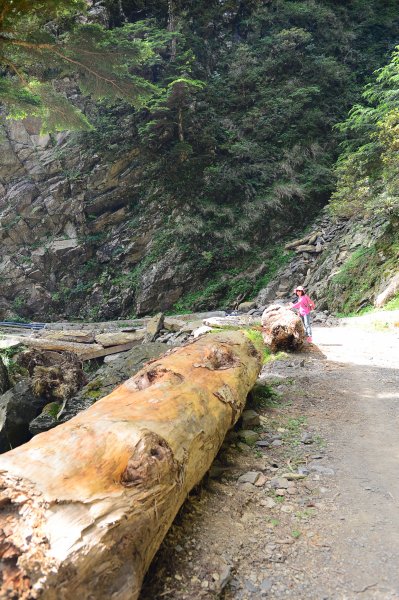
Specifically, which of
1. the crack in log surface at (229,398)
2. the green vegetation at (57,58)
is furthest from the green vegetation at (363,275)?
the crack in log surface at (229,398)

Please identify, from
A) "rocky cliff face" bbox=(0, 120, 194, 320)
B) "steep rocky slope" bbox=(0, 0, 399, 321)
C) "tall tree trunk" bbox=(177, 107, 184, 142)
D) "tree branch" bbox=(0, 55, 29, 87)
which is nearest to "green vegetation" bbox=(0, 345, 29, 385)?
"tree branch" bbox=(0, 55, 29, 87)

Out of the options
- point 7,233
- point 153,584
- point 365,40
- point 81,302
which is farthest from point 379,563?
point 365,40

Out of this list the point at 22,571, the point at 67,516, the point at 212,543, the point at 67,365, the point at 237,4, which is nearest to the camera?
the point at 22,571

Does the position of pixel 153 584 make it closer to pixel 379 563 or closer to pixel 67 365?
pixel 379 563

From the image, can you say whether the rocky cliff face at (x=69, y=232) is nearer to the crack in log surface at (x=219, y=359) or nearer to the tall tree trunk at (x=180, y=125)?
the tall tree trunk at (x=180, y=125)

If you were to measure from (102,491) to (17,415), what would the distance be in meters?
5.56

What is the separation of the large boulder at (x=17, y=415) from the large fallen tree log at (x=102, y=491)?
14.0 feet

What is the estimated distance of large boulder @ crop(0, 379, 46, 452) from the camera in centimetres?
618

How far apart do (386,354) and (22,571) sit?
6.85 m

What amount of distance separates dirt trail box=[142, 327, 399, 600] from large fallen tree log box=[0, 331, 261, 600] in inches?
11.0

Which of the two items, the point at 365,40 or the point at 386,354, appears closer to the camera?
the point at 386,354

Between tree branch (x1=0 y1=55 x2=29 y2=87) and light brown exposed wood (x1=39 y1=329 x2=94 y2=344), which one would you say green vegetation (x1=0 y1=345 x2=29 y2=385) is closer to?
light brown exposed wood (x1=39 y1=329 x2=94 y2=344)

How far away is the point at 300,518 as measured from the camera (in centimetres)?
249

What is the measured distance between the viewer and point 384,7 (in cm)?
2462
